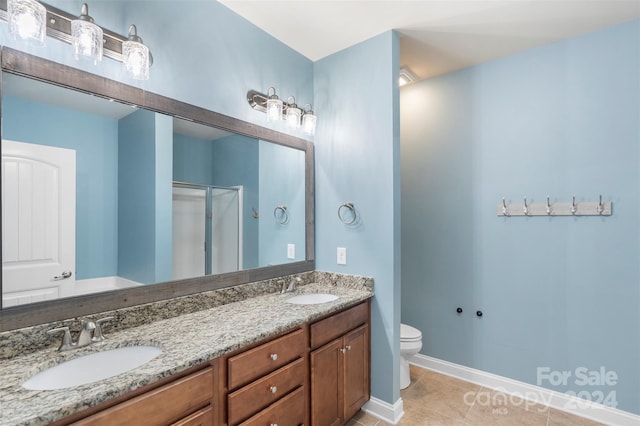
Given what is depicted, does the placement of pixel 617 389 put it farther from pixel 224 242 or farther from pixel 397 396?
pixel 224 242

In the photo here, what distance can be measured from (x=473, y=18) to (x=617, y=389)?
2606 mm

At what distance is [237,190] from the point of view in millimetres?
1993

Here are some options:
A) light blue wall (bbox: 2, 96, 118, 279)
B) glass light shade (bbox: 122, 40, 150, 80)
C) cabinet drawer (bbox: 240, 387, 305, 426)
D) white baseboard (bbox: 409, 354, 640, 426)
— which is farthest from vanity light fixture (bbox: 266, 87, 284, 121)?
white baseboard (bbox: 409, 354, 640, 426)

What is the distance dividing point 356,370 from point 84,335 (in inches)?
59.8

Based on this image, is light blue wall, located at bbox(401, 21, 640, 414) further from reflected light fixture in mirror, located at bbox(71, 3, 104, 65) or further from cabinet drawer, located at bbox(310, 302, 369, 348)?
reflected light fixture in mirror, located at bbox(71, 3, 104, 65)

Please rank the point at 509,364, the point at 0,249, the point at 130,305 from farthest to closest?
the point at 509,364
the point at 130,305
the point at 0,249

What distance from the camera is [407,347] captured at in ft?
7.63

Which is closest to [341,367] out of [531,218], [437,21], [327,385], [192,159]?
[327,385]

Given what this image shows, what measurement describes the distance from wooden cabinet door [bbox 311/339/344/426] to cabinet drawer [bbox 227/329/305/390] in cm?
17

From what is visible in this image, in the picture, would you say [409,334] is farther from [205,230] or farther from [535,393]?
[205,230]

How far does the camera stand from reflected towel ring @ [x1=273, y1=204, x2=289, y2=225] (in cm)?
225

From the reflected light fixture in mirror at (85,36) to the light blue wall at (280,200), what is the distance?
102 cm

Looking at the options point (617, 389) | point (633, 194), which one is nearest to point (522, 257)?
point (633, 194)

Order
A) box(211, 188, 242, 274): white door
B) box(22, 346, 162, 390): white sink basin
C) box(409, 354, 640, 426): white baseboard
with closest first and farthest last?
box(22, 346, 162, 390): white sink basin
box(211, 188, 242, 274): white door
box(409, 354, 640, 426): white baseboard
